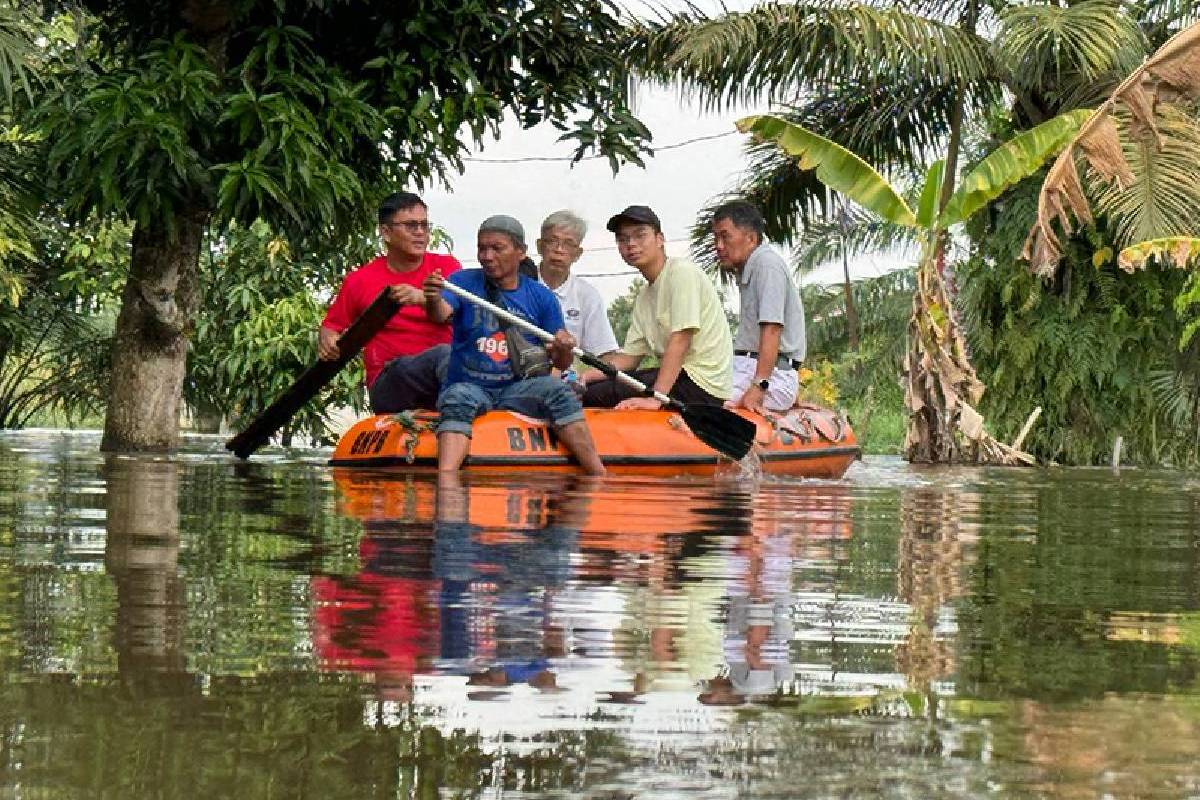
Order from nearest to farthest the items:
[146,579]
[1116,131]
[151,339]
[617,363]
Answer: [146,579]
[617,363]
[1116,131]
[151,339]

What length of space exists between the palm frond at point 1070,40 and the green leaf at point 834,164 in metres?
3.55

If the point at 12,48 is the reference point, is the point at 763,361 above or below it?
below

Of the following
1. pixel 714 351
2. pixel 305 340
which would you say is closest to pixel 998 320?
pixel 305 340

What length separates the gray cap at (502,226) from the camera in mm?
11430

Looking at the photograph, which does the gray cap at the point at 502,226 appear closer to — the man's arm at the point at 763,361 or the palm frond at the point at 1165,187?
the man's arm at the point at 763,361

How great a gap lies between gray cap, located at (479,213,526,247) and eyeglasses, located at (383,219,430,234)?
924 mm

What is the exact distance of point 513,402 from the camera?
12.2 m

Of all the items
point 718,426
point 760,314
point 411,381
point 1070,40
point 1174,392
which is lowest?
point 718,426

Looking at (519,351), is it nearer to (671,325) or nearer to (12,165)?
(671,325)

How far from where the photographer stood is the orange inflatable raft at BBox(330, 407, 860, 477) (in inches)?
Result: 470

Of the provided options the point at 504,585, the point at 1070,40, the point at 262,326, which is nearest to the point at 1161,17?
the point at 1070,40

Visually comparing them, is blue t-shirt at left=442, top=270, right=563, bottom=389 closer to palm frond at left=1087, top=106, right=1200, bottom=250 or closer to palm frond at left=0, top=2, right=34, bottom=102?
palm frond at left=0, top=2, right=34, bottom=102

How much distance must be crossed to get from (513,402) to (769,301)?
2158 mm

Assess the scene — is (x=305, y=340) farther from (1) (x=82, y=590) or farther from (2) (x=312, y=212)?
(1) (x=82, y=590)
